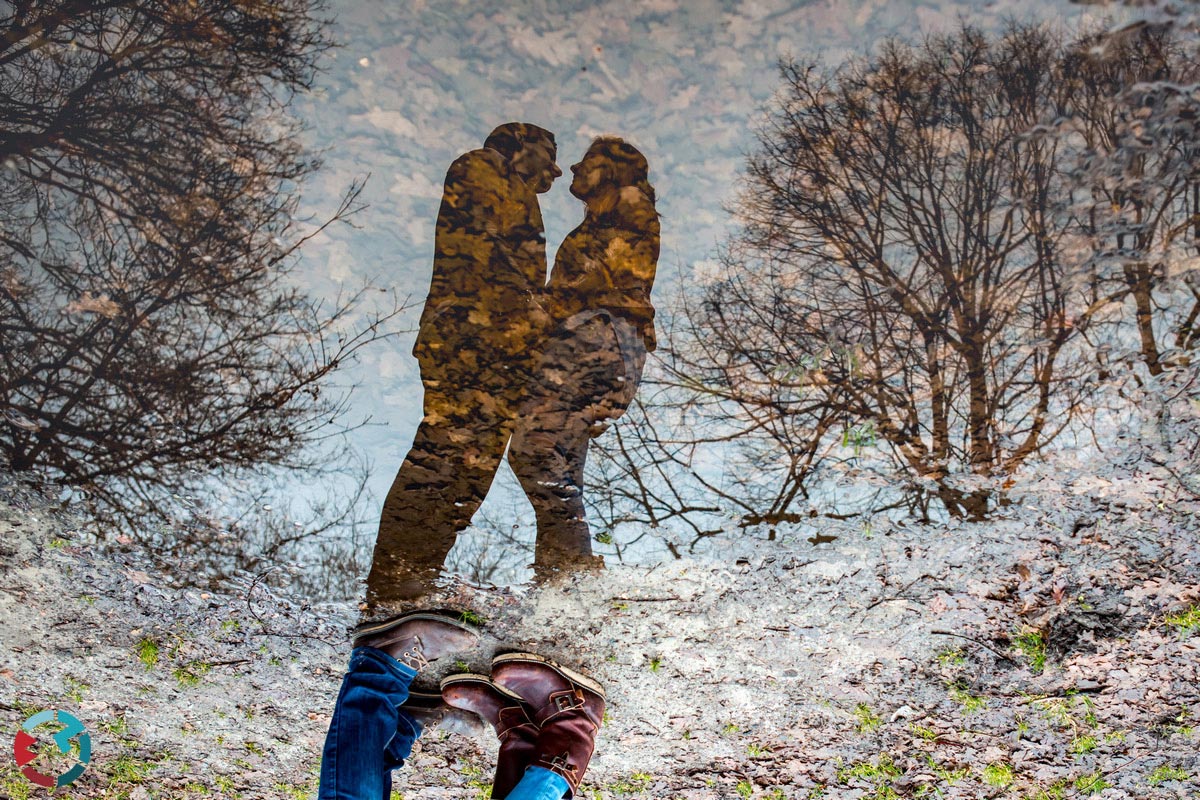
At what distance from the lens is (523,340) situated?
6.15 ft

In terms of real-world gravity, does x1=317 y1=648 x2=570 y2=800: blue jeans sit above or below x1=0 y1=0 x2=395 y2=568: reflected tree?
below

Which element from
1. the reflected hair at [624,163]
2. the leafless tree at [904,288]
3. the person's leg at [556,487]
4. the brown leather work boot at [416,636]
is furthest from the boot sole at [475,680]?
the reflected hair at [624,163]

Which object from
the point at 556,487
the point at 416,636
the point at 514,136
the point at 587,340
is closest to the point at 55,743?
the point at 416,636

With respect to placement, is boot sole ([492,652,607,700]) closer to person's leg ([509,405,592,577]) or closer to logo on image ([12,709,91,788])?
person's leg ([509,405,592,577])

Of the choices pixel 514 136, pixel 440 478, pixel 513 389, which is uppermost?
pixel 514 136

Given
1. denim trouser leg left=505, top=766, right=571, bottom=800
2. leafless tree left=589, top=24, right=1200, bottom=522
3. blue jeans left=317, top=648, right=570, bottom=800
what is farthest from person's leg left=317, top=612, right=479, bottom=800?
leafless tree left=589, top=24, right=1200, bottom=522

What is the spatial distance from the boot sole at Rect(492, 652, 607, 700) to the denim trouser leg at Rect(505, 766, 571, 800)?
0.28 m

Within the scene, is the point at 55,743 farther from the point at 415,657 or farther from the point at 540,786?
the point at 540,786

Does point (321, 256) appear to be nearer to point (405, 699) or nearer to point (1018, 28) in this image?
point (405, 699)

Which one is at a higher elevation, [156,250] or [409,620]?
[156,250]

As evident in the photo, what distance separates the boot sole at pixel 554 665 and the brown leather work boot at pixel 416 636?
117 millimetres

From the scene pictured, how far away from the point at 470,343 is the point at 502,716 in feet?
4.25

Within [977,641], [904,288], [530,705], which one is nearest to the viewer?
[904,288]

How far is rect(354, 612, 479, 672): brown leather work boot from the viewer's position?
6.54 feet
